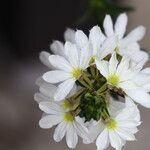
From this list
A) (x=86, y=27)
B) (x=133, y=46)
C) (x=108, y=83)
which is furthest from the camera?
(x=86, y=27)

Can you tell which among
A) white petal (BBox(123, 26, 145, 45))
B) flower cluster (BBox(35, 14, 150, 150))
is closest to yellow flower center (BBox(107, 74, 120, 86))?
flower cluster (BBox(35, 14, 150, 150))

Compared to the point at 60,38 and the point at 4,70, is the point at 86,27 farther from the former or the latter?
the point at 4,70

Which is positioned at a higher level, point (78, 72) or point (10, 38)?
point (10, 38)

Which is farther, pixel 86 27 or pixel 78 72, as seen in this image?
pixel 86 27

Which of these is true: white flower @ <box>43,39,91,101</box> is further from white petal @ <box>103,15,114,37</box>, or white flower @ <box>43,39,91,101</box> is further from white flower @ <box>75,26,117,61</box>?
white petal @ <box>103,15,114,37</box>

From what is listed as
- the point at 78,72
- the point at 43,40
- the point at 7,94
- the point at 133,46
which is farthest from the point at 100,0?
the point at 7,94

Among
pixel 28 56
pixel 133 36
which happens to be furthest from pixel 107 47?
pixel 28 56
